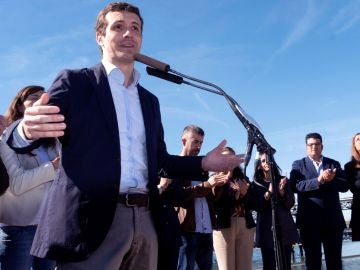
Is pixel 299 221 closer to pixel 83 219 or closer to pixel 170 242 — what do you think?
pixel 170 242

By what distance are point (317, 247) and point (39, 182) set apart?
3633 mm

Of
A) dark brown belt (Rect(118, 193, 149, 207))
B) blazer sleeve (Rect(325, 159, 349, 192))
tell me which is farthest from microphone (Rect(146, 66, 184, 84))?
blazer sleeve (Rect(325, 159, 349, 192))

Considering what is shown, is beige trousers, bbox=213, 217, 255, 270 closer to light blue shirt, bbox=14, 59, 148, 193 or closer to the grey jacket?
the grey jacket

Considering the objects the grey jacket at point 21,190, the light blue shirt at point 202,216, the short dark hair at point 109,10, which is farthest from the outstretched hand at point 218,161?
the light blue shirt at point 202,216

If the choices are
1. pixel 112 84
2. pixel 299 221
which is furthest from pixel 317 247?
pixel 112 84

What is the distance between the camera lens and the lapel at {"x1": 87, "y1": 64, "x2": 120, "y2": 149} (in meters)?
2.17

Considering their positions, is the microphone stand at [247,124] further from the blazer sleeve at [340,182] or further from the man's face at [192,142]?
the blazer sleeve at [340,182]

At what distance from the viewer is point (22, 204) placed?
3195mm

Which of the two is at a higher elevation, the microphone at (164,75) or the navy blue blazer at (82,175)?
the microphone at (164,75)

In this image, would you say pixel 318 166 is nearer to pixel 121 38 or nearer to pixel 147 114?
pixel 147 114

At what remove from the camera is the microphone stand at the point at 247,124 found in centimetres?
229

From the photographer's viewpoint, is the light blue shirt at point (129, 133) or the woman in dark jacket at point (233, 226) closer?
the light blue shirt at point (129, 133)

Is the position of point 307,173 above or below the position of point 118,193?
above

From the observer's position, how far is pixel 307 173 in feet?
18.9
